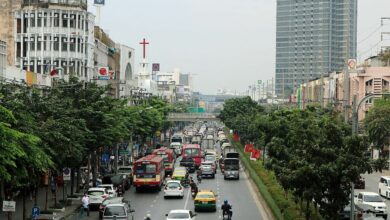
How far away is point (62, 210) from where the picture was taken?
43812mm

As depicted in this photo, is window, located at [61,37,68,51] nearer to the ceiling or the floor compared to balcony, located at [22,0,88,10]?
nearer to the floor

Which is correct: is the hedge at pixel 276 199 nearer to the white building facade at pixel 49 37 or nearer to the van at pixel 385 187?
the van at pixel 385 187

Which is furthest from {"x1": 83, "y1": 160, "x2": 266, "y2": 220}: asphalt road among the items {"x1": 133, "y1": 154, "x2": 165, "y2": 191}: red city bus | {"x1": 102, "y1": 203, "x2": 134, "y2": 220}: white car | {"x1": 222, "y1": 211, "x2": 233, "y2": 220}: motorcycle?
{"x1": 102, "y1": 203, "x2": 134, "y2": 220}: white car

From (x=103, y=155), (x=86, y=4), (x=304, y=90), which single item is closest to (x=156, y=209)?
(x=103, y=155)

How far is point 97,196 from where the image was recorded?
46.1 m

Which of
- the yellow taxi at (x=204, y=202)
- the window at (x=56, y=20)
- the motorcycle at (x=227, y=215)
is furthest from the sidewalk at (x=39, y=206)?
the window at (x=56, y=20)

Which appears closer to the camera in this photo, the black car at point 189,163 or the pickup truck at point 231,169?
the pickup truck at point 231,169

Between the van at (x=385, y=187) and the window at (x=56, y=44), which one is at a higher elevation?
the window at (x=56, y=44)

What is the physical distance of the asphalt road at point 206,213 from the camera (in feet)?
147

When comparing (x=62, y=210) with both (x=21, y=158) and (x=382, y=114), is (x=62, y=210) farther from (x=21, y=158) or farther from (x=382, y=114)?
(x=382, y=114)

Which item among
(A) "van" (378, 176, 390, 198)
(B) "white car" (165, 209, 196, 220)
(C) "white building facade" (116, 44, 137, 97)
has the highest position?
(C) "white building facade" (116, 44, 137, 97)

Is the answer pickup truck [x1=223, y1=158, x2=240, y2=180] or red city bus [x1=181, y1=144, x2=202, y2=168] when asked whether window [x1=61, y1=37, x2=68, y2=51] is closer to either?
red city bus [x1=181, y1=144, x2=202, y2=168]

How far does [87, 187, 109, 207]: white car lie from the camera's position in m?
45.9

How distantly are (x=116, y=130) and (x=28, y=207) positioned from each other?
11.1 metres
